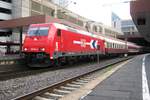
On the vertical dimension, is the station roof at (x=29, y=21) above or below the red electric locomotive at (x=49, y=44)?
above

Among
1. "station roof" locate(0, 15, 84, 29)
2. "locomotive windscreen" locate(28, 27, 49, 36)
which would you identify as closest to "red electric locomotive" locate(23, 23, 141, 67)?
"locomotive windscreen" locate(28, 27, 49, 36)

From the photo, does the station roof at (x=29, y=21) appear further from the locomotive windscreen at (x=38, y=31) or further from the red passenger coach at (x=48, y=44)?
the locomotive windscreen at (x=38, y=31)

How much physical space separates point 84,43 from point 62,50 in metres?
5.68

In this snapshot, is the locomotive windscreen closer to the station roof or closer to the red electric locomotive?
the red electric locomotive

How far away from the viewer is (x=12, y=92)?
9.95m

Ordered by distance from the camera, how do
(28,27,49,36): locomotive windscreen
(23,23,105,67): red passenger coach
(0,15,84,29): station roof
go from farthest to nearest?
(0,15,84,29): station roof
(28,27,49,36): locomotive windscreen
(23,23,105,67): red passenger coach

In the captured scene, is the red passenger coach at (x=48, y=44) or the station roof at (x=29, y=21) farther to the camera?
the station roof at (x=29, y=21)

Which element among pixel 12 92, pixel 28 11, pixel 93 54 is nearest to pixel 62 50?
pixel 93 54

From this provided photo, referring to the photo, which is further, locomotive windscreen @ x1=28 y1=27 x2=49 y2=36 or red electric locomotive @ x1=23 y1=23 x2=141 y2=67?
locomotive windscreen @ x1=28 y1=27 x2=49 y2=36

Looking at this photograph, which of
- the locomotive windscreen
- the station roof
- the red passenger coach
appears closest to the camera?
the red passenger coach

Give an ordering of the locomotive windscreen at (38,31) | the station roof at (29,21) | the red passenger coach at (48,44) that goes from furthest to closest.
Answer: the station roof at (29,21) < the locomotive windscreen at (38,31) < the red passenger coach at (48,44)

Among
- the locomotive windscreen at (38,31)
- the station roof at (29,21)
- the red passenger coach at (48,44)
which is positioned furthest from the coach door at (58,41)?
the station roof at (29,21)

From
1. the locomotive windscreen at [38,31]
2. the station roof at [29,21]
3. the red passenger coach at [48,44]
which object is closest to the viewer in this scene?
the red passenger coach at [48,44]

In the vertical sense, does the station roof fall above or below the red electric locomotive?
above
